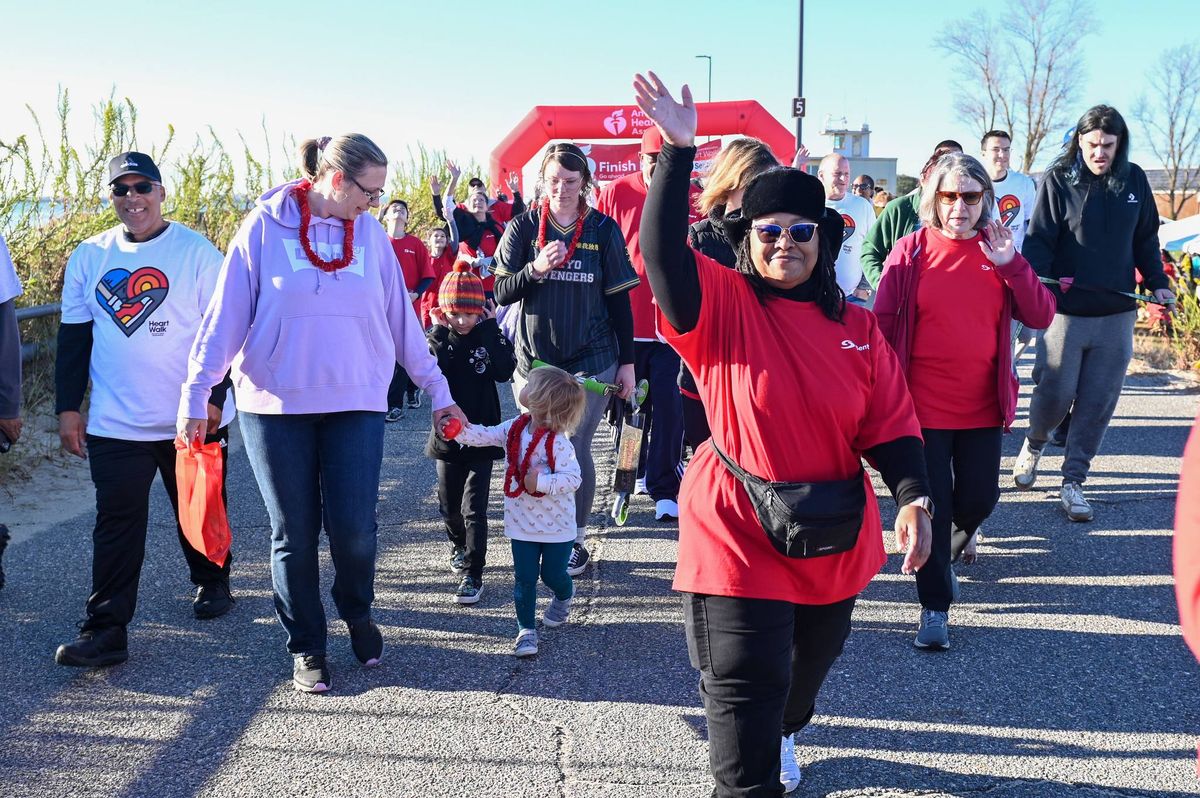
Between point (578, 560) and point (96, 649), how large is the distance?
228 cm

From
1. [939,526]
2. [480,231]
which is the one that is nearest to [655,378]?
[939,526]

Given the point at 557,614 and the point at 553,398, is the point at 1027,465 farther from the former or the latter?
the point at 553,398

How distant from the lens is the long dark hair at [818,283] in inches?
115

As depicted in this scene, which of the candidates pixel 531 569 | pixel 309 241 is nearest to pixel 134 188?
pixel 309 241

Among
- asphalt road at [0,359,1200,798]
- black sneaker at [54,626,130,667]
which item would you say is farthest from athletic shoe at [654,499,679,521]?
black sneaker at [54,626,130,667]

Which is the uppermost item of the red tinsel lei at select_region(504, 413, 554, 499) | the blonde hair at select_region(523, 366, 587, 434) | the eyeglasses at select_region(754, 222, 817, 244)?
the eyeglasses at select_region(754, 222, 817, 244)

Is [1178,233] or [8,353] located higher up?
[1178,233]

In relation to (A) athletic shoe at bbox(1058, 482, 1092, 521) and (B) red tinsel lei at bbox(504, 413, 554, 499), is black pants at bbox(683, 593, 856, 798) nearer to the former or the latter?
(B) red tinsel lei at bbox(504, 413, 554, 499)

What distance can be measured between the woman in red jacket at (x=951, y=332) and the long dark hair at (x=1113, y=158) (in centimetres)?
205

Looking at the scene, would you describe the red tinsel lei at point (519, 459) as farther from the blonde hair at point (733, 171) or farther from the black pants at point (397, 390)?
the black pants at point (397, 390)

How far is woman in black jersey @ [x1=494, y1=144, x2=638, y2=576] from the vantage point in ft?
17.3

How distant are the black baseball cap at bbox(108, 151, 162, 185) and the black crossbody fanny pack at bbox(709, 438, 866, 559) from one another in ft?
9.85

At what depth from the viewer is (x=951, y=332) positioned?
464 centimetres

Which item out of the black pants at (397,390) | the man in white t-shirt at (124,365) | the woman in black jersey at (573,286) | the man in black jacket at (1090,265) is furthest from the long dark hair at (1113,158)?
the black pants at (397,390)
